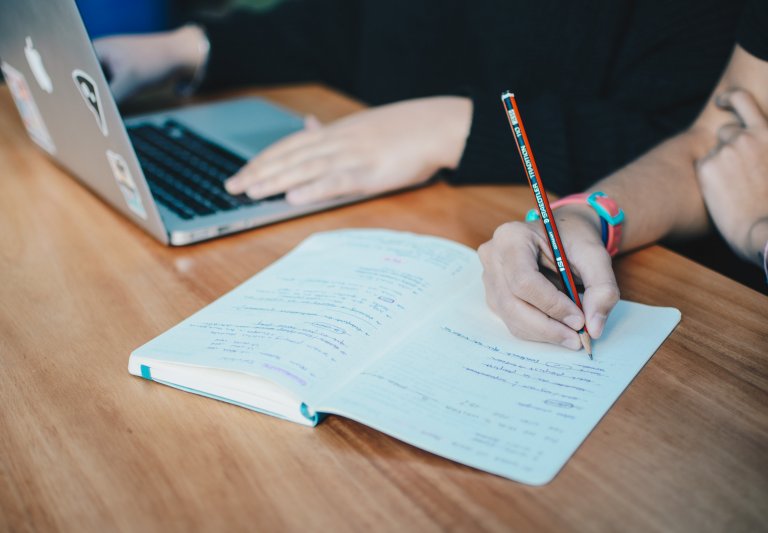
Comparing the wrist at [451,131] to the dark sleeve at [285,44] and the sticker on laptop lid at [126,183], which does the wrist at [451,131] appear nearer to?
the sticker on laptop lid at [126,183]

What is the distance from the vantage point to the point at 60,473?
19.1 inches

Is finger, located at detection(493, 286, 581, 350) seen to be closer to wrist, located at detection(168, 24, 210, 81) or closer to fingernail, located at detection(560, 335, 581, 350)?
fingernail, located at detection(560, 335, 581, 350)

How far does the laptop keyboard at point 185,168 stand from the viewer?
2.76 feet

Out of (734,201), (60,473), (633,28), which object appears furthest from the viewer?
(633,28)

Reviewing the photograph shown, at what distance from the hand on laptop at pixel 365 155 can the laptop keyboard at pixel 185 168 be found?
1.4 inches

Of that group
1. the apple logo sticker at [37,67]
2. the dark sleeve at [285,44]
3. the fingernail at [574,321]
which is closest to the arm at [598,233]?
the fingernail at [574,321]

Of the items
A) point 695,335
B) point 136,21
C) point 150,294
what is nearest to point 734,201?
point 695,335

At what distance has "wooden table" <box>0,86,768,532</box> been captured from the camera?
0.45 m

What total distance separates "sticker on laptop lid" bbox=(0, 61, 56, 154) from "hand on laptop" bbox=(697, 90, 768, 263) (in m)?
0.87

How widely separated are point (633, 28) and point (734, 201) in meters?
0.37

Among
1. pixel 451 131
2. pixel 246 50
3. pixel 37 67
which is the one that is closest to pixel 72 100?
pixel 37 67

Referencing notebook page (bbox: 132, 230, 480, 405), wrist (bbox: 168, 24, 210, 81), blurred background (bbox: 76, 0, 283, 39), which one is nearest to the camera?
notebook page (bbox: 132, 230, 480, 405)

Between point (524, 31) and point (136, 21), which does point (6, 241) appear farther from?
point (136, 21)

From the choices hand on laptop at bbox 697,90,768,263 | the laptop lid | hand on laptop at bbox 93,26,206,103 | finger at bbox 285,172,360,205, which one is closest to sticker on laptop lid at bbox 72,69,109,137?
the laptop lid
